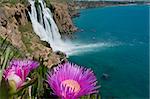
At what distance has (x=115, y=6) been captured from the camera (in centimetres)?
11450

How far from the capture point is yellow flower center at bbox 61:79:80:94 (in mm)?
1014

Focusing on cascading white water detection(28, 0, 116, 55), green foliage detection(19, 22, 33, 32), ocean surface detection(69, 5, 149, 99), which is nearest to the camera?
ocean surface detection(69, 5, 149, 99)

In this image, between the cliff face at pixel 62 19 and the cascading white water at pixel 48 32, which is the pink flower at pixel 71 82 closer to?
the cascading white water at pixel 48 32

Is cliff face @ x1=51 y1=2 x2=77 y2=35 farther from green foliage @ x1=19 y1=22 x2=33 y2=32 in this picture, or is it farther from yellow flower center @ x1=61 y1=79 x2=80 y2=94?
yellow flower center @ x1=61 y1=79 x2=80 y2=94

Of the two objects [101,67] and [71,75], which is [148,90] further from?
[71,75]

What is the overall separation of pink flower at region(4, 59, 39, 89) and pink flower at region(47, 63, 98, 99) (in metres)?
0.09

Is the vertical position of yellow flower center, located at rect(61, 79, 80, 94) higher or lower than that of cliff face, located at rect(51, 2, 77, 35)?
higher

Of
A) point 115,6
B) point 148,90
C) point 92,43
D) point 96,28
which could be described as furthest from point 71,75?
point 115,6

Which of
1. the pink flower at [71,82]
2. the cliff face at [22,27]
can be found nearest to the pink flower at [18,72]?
the pink flower at [71,82]

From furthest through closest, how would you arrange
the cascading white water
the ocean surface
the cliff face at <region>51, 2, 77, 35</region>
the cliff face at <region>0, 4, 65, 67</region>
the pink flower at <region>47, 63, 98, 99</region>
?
the cliff face at <region>51, 2, 77, 35</region>, the cascading white water, the cliff face at <region>0, 4, 65, 67</region>, the ocean surface, the pink flower at <region>47, 63, 98, 99</region>

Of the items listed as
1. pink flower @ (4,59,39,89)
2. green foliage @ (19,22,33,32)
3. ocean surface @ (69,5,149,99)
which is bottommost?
ocean surface @ (69,5,149,99)

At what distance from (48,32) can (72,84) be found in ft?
130

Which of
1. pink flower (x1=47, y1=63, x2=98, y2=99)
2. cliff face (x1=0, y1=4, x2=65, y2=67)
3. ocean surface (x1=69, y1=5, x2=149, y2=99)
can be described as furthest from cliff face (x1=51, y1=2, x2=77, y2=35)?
pink flower (x1=47, y1=63, x2=98, y2=99)

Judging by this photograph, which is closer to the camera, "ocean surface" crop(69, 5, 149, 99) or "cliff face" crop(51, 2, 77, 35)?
"ocean surface" crop(69, 5, 149, 99)
